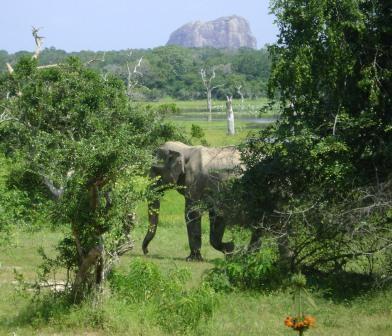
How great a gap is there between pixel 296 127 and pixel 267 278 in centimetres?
224

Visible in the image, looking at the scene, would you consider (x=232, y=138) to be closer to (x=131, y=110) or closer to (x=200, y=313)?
(x=131, y=110)

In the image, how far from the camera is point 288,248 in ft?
38.2

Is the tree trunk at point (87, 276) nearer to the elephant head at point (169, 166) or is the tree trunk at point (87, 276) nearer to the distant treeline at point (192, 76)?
the elephant head at point (169, 166)

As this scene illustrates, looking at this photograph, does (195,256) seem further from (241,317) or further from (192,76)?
(192,76)

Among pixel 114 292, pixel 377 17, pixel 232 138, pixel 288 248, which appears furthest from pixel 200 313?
pixel 232 138

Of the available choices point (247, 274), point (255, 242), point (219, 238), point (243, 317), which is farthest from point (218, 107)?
point (243, 317)

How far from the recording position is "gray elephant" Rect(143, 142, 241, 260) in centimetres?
1611

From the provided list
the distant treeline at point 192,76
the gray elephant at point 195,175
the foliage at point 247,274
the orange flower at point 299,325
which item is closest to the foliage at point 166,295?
the foliage at point 247,274

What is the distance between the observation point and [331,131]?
38.8ft

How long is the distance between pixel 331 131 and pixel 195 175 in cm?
530

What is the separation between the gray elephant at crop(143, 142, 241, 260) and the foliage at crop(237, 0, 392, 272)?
3.77m

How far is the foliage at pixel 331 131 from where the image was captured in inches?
434

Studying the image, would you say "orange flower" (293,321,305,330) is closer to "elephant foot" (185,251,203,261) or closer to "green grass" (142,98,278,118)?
"elephant foot" (185,251,203,261)

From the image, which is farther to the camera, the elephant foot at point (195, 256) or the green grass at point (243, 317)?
the elephant foot at point (195, 256)
